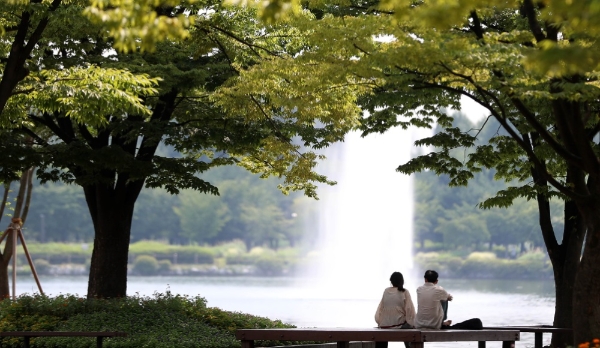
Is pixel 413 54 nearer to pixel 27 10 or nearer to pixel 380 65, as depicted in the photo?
pixel 380 65

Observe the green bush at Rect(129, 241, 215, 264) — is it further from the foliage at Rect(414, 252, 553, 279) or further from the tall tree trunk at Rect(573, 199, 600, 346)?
the tall tree trunk at Rect(573, 199, 600, 346)

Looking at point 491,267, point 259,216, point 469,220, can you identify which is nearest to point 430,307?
point 491,267

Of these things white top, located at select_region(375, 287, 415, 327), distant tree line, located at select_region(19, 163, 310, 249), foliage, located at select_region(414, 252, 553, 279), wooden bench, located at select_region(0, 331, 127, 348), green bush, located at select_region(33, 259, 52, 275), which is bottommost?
wooden bench, located at select_region(0, 331, 127, 348)

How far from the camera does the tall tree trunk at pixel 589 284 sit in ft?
39.8

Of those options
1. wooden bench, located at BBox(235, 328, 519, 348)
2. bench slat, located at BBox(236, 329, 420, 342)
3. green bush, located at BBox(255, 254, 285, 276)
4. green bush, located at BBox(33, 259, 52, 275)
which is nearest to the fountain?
green bush, located at BBox(255, 254, 285, 276)

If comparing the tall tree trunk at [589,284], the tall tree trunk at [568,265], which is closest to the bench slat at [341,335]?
the tall tree trunk at [589,284]

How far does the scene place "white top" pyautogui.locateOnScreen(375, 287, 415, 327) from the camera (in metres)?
12.3

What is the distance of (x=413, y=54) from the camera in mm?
10586

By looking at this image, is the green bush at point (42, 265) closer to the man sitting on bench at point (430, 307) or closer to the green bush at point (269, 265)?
the green bush at point (269, 265)

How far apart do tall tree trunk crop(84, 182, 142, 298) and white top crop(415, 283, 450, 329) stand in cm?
924

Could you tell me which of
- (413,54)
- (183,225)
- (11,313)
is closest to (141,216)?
(183,225)

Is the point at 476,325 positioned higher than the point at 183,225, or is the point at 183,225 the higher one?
the point at 183,225

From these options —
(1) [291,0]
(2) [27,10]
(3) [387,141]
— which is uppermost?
(3) [387,141]

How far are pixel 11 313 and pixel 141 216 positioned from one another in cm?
9663
